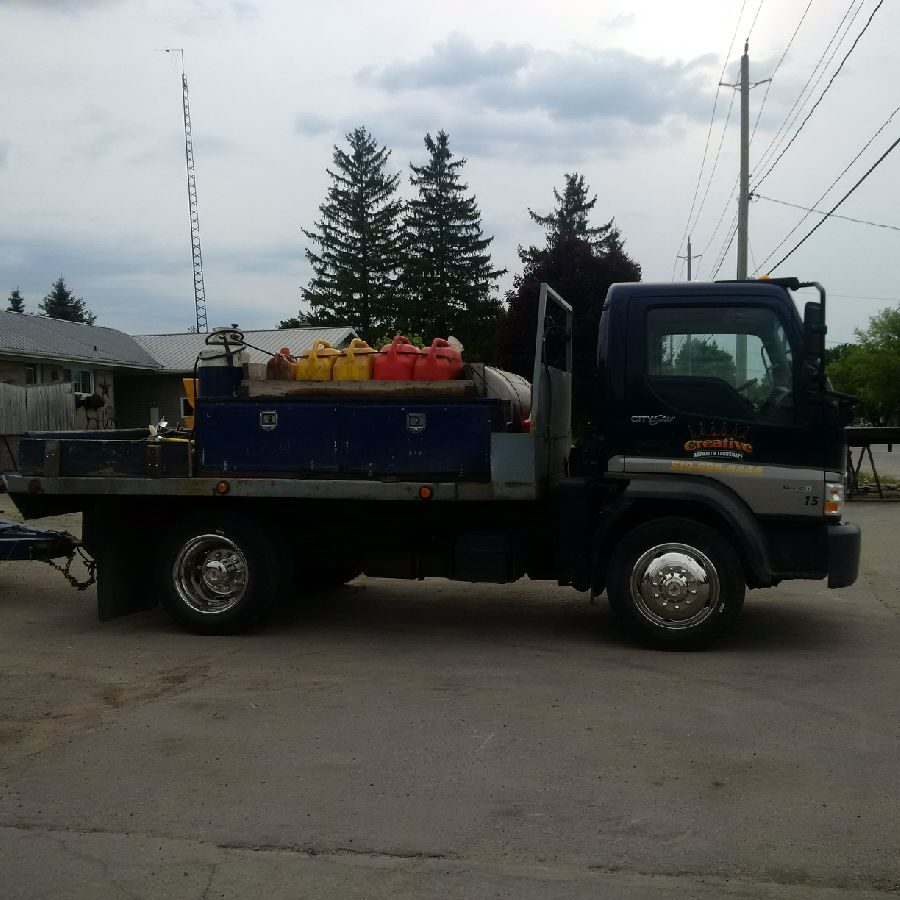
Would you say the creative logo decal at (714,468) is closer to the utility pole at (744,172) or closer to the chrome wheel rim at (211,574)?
the chrome wheel rim at (211,574)

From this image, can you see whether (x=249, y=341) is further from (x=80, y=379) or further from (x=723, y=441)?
(x=723, y=441)

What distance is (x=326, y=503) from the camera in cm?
871

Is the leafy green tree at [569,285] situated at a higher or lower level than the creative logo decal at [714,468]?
higher

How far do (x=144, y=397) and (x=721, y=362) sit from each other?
32.1 m

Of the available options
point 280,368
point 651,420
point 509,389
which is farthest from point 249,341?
point 651,420

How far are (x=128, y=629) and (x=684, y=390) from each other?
4.95m

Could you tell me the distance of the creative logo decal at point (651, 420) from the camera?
8023mm

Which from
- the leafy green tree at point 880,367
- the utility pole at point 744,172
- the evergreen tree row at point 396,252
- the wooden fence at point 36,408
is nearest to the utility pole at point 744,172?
the utility pole at point 744,172

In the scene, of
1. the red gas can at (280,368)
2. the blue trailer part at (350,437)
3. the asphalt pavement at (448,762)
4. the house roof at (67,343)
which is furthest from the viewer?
the house roof at (67,343)

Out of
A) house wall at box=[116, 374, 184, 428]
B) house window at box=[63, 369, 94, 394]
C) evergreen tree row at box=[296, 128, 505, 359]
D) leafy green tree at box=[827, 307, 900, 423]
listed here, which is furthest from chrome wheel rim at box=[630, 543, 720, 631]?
leafy green tree at box=[827, 307, 900, 423]

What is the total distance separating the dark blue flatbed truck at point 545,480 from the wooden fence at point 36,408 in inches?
645

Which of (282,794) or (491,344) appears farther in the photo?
(491,344)

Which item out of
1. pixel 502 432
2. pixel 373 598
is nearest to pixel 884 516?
pixel 373 598

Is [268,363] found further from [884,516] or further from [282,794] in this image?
[884,516]
